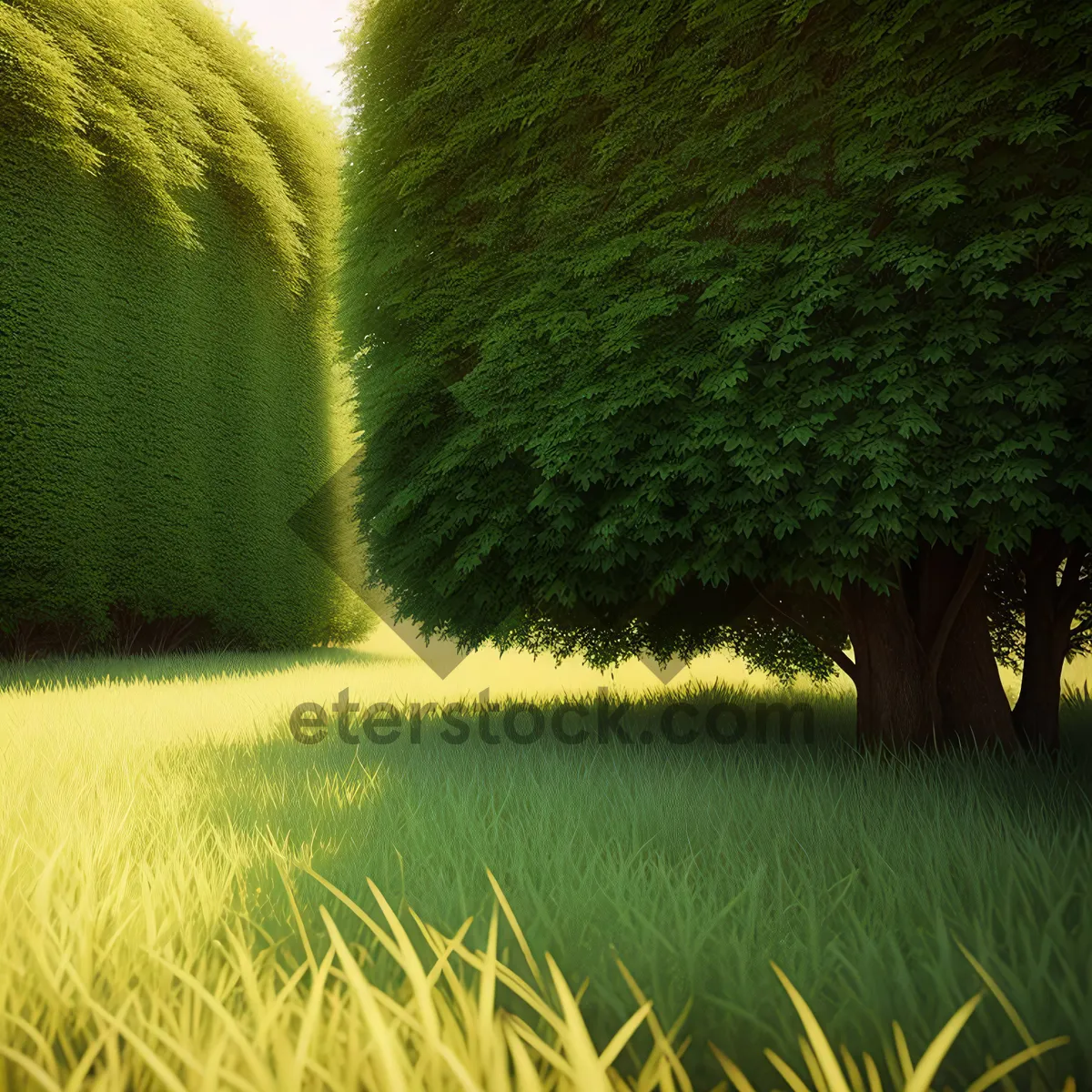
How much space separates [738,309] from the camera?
4027 mm

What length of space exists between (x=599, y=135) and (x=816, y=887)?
466 cm

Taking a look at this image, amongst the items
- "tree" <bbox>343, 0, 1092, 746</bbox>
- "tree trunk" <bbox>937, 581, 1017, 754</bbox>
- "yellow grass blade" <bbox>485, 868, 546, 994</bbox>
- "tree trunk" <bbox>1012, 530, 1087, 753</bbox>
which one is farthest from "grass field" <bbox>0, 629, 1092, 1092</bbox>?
"tree" <bbox>343, 0, 1092, 746</bbox>

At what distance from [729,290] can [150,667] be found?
33.8 feet

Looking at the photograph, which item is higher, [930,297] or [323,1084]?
[930,297]

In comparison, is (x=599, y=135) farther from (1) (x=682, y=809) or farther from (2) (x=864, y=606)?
(1) (x=682, y=809)

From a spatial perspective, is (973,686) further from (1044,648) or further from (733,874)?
(733,874)

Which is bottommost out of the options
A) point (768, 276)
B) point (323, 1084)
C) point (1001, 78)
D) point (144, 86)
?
point (323, 1084)

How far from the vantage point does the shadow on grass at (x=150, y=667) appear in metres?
9.26

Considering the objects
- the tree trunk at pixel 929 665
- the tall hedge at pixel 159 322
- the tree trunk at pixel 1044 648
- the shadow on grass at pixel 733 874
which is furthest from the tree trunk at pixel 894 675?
the tall hedge at pixel 159 322

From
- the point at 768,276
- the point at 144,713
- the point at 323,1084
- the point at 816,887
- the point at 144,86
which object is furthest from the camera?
the point at 144,86

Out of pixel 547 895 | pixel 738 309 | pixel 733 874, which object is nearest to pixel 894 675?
pixel 738 309

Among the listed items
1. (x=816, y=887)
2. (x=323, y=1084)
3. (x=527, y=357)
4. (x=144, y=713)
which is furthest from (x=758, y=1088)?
(x=144, y=713)

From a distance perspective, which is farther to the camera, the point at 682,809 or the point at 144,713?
the point at 144,713

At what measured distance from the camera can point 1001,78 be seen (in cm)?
339
